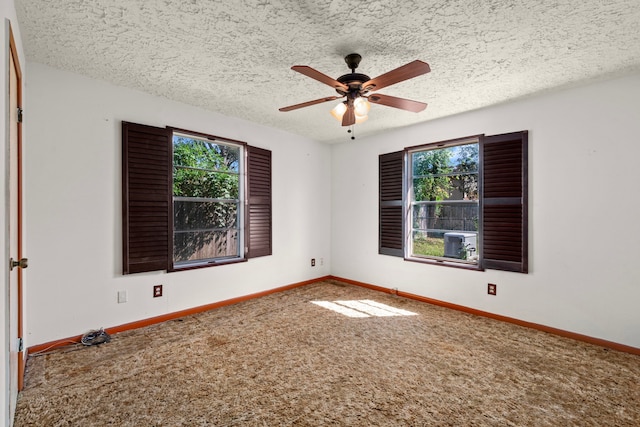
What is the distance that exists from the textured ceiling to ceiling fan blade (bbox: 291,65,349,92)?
28 cm

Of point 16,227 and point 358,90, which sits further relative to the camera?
point 358,90

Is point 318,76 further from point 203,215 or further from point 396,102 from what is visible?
point 203,215

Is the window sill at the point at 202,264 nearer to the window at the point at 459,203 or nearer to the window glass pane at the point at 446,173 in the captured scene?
the window at the point at 459,203

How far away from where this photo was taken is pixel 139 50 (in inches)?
90.2

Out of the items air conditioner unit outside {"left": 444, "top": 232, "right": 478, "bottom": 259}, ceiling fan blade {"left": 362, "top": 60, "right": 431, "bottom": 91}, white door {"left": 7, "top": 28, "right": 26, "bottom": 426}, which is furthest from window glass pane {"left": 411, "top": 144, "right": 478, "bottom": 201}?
white door {"left": 7, "top": 28, "right": 26, "bottom": 426}

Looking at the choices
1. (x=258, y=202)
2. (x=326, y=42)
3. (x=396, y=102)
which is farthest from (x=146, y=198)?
(x=396, y=102)

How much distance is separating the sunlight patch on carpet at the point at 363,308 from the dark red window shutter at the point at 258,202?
1.12m

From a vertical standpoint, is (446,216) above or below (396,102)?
below

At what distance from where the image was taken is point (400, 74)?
1965 millimetres

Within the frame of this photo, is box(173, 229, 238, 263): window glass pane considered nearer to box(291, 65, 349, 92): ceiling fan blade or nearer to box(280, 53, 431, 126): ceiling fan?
box(280, 53, 431, 126): ceiling fan

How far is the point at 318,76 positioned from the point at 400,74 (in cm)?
55

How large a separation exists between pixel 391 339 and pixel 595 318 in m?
1.92

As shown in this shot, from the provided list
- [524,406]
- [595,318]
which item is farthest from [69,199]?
[595,318]

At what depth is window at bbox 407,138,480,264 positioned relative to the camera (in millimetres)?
3705
